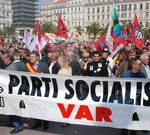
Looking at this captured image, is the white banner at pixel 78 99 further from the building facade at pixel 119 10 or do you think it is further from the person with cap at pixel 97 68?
the building facade at pixel 119 10

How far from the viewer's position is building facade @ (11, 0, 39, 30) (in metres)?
185

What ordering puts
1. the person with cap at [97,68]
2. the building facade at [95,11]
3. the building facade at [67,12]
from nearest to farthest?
the person with cap at [97,68] → the building facade at [95,11] → the building facade at [67,12]

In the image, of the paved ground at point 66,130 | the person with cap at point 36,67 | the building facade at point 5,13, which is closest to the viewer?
the paved ground at point 66,130

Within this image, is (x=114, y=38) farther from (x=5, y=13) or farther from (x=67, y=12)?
(x=67, y=12)

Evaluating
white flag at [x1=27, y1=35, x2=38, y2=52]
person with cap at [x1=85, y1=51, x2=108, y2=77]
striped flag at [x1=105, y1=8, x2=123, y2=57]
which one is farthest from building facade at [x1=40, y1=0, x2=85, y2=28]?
person with cap at [x1=85, y1=51, x2=108, y2=77]

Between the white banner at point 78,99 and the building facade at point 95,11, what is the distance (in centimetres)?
10799

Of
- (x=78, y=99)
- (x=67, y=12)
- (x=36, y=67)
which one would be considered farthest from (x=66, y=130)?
(x=67, y=12)

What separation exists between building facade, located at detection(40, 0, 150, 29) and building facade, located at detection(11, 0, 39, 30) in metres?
15.7

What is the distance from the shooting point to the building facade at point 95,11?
126 metres

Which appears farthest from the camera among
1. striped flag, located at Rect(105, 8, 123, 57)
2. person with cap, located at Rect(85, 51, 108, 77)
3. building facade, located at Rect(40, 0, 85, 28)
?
building facade, located at Rect(40, 0, 85, 28)

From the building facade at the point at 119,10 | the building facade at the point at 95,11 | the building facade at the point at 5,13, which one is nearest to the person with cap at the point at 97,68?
the building facade at the point at 95,11

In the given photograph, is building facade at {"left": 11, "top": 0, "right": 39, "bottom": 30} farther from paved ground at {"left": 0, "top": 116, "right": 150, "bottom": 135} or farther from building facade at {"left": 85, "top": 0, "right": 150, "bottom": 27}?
paved ground at {"left": 0, "top": 116, "right": 150, "bottom": 135}

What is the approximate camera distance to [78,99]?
7.05m

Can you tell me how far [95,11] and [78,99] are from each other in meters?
135
